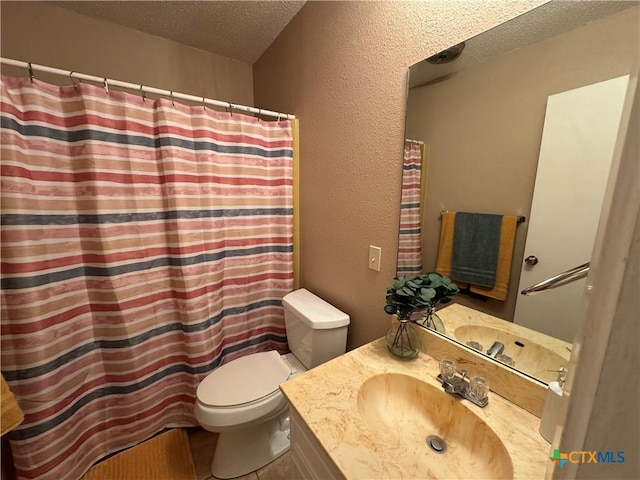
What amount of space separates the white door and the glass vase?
1.09 feet

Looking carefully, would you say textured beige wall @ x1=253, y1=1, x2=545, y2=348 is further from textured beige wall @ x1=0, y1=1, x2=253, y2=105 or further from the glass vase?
textured beige wall @ x1=0, y1=1, x2=253, y2=105

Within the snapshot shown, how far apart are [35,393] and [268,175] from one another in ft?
4.57

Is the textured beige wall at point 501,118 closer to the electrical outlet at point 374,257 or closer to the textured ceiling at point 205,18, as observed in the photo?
the electrical outlet at point 374,257

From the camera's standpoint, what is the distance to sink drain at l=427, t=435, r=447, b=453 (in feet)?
2.39

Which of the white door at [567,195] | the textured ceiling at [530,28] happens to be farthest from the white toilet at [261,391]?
the textured ceiling at [530,28]

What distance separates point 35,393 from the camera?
1032 mm

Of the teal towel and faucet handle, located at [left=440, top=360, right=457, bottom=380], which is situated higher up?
the teal towel

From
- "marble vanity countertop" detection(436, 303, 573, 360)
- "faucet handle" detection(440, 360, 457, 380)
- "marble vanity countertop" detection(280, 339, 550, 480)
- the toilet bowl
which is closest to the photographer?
"marble vanity countertop" detection(280, 339, 550, 480)

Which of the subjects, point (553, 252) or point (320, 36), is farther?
point (320, 36)

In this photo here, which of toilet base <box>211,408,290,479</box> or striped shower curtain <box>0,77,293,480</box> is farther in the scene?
toilet base <box>211,408,290,479</box>

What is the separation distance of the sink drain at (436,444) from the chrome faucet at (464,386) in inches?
5.4

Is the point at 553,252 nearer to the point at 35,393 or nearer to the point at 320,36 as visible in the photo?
the point at 320,36

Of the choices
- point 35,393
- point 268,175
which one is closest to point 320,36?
point 268,175

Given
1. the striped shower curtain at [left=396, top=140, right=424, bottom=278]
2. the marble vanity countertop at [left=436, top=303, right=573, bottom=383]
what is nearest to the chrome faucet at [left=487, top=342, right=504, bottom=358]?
the marble vanity countertop at [left=436, top=303, right=573, bottom=383]
